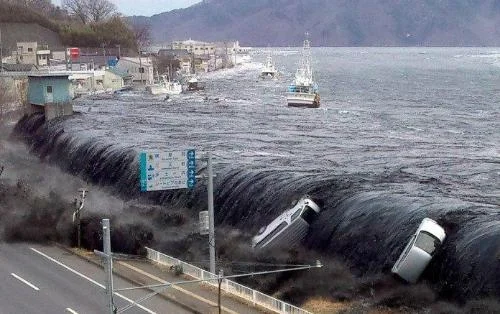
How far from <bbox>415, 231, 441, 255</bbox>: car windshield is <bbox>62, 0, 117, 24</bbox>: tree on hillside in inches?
5854

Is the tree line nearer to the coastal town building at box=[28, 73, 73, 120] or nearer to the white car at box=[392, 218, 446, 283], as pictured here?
the coastal town building at box=[28, 73, 73, 120]

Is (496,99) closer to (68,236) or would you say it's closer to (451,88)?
(451,88)

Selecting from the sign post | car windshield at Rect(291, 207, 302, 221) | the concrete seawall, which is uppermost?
the sign post

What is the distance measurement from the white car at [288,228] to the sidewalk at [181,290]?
483cm

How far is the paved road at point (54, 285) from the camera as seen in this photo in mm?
21438

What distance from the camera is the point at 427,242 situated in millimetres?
24547

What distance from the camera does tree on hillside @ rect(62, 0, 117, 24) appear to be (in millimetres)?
166125

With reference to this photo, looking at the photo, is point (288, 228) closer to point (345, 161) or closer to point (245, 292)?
point (245, 292)

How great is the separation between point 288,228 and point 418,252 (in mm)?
5926

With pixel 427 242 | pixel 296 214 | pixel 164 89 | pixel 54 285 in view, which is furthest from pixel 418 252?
pixel 164 89

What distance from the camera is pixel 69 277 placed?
958 inches

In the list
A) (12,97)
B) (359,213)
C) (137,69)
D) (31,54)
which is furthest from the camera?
(137,69)

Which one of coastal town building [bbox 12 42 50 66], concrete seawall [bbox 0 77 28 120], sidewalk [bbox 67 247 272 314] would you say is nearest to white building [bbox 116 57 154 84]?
coastal town building [bbox 12 42 50 66]

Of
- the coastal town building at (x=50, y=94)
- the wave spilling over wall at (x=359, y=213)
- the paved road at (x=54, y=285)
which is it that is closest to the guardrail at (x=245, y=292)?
the paved road at (x=54, y=285)
